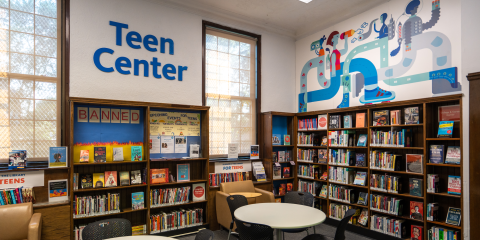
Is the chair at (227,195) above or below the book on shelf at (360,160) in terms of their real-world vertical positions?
below

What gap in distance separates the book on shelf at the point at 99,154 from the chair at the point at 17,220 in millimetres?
968

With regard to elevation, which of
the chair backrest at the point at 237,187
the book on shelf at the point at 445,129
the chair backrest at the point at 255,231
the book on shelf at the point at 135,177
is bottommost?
the chair backrest at the point at 237,187

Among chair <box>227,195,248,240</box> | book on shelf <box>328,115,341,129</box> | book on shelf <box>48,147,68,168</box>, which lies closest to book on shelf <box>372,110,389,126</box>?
book on shelf <box>328,115,341,129</box>

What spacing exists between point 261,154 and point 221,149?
38.3 inches

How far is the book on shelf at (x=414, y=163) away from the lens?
4.07 meters

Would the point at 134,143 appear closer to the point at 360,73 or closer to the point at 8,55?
the point at 8,55

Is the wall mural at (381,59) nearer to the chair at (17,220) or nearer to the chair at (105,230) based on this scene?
the chair at (105,230)

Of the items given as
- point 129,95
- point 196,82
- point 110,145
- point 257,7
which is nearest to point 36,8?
point 129,95

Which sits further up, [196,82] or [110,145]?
[196,82]

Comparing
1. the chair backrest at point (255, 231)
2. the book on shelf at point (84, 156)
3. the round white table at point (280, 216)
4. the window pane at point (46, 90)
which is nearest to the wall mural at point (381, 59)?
the round white table at point (280, 216)

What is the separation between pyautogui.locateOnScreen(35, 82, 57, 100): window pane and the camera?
4.02m

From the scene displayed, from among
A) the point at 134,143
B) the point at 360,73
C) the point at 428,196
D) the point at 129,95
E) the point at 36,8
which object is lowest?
the point at 428,196

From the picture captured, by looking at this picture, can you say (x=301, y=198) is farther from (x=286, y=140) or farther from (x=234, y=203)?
(x=286, y=140)

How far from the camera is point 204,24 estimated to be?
5410 mm
